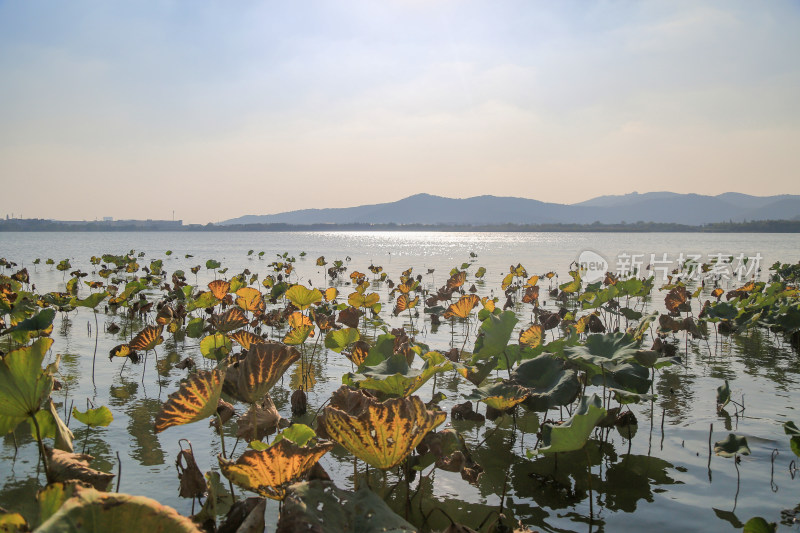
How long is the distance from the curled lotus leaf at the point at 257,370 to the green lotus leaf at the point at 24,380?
0.72 metres

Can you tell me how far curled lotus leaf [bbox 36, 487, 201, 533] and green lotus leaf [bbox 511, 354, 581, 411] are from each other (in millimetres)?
2605

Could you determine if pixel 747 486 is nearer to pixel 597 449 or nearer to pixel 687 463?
pixel 687 463

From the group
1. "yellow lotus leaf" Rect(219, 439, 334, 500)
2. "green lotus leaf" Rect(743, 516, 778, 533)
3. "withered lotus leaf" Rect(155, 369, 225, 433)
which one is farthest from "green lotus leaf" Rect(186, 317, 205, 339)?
"green lotus leaf" Rect(743, 516, 778, 533)

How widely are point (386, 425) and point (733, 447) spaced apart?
2893mm

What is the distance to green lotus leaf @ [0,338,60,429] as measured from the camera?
1.93 metres

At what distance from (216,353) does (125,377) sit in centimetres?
189

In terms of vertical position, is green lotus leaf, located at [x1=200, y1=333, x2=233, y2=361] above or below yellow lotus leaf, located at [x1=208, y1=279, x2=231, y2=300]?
below

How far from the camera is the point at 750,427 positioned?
15.8 feet

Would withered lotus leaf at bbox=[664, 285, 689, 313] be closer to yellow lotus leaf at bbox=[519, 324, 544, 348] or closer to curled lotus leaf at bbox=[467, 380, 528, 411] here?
yellow lotus leaf at bbox=[519, 324, 544, 348]

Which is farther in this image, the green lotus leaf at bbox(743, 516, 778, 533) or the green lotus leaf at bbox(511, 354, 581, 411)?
the green lotus leaf at bbox(511, 354, 581, 411)

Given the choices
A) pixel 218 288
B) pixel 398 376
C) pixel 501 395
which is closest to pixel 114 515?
pixel 398 376

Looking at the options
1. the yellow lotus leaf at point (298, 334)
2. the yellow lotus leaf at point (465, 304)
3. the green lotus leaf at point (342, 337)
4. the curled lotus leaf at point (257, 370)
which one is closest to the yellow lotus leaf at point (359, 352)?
the green lotus leaf at point (342, 337)

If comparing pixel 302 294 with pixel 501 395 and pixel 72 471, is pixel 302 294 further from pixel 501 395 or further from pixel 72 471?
pixel 72 471

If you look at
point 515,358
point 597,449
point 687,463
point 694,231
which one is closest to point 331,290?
Result: point 515,358
